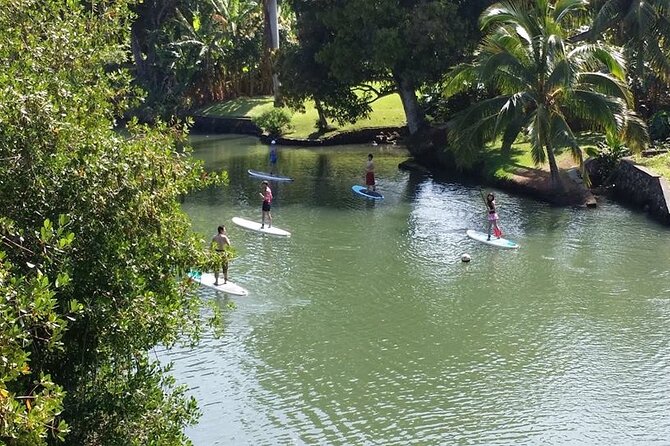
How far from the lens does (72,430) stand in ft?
32.7

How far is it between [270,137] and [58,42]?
47.7m

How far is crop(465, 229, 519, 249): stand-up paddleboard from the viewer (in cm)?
2832

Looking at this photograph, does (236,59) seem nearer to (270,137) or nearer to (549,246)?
(270,137)

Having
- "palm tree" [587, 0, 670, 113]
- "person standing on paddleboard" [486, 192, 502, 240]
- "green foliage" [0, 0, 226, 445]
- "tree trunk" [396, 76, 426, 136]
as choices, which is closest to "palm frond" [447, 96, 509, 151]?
"palm tree" [587, 0, 670, 113]

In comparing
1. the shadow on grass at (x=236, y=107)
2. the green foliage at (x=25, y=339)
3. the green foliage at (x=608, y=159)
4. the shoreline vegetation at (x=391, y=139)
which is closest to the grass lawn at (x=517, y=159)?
the shoreline vegetation at (x=391, y=139)

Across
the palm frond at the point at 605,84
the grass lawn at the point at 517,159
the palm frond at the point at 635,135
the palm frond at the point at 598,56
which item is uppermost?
the palm frond at the point at 598,56

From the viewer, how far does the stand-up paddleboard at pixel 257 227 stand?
3066 centimetres

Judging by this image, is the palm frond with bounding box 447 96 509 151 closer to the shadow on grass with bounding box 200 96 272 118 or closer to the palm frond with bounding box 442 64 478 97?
the palm frond with bounding box 442 64 478 97

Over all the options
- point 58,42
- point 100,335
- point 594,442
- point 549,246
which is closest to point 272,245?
point 549,246

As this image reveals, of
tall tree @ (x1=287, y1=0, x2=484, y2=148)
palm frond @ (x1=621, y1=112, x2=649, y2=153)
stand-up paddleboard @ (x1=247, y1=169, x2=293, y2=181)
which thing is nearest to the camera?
palm frond @ (x1=621, y1=112, x2=649, y2=153)

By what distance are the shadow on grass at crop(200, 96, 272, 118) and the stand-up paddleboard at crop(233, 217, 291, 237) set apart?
3515cm

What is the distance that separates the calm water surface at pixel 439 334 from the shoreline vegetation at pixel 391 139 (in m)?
2.58

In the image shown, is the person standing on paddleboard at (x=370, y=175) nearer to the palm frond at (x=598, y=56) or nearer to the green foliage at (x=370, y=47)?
the green foliage at (x=370, y=47)

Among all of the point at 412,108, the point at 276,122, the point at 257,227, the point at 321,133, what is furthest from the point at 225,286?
the point at 276,122
